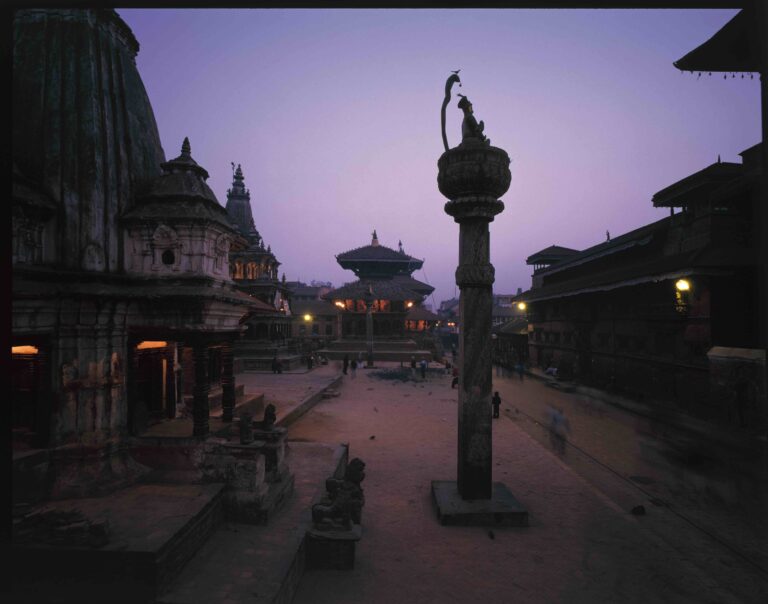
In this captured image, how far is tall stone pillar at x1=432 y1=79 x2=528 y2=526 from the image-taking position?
855cm

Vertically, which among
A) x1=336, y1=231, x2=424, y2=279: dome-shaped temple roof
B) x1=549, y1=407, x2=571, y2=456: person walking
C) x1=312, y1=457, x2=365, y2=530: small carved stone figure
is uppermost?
x1=336, y1=231, x2=424, y2=279: dome-shaped temple roof

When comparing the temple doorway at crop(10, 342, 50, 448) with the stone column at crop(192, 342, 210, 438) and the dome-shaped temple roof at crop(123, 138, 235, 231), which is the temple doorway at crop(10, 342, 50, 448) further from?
the dome-shaped temple roof at crop(123, 138, 235, 231)

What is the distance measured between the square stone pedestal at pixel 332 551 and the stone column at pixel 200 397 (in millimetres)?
3879

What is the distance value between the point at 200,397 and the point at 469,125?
8970 millimetres

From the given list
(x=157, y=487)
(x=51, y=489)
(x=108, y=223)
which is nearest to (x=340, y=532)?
(x=157, y=487)

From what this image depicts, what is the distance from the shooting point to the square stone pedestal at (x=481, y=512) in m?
8.06

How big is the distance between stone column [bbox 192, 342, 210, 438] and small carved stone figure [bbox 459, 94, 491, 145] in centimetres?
802

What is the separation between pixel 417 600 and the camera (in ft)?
19.1

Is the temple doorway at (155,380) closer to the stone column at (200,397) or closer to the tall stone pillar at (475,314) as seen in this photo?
the stone column at (200,397)

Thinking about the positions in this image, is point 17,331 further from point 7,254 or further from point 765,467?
point 765,467

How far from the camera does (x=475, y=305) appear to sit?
342 inches

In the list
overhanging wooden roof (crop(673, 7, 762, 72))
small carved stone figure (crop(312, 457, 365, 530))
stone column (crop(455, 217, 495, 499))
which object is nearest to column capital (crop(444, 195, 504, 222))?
stone column (crop(455, 217, 495, 499))

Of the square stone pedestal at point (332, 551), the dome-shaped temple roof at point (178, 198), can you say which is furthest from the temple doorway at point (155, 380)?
the square stone pedestal at point (332, 551)

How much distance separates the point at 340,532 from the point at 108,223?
27.4 feet
